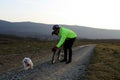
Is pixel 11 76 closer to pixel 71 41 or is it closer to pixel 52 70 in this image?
pixel 52 70

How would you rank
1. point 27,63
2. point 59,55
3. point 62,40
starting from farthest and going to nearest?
point 59,55 < point 62,40 < point 27,63

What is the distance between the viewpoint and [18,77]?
12.6m

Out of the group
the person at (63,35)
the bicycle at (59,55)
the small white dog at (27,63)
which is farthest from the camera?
the bicycle at (59,55)

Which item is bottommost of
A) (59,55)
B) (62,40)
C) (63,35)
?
(59,55)

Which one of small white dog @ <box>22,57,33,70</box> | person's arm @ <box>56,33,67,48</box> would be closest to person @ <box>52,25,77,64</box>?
person's arm @ <box>56,33,67,48</box>

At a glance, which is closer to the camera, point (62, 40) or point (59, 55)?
point (62, 40)

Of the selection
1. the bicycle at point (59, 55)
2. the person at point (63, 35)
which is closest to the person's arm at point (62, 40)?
the person at point (63, 35)

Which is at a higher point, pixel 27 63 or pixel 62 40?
pixel 62 40

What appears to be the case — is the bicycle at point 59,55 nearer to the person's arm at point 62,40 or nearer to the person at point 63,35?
the person at point 63,35

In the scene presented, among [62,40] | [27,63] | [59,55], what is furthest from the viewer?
[59,55]

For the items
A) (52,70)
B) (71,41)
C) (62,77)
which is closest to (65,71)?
(52,70)

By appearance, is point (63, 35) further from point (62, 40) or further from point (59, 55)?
point (59, 55)

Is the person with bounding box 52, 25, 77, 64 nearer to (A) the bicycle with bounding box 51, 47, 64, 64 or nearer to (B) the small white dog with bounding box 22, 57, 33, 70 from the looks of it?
(A) the bicycle with bounding box 51, 47, 64, 64

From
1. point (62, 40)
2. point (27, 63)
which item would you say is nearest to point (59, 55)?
point (62, 40)
